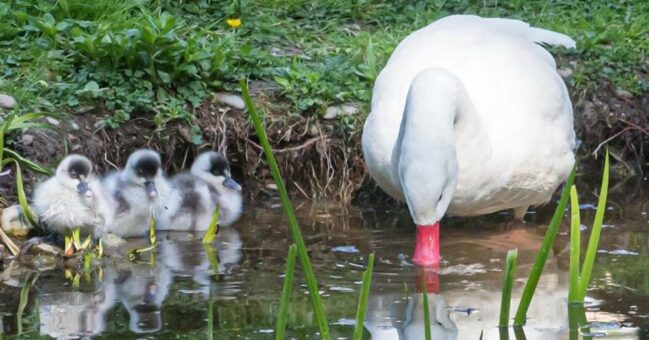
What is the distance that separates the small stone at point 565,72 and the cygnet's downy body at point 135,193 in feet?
8.89

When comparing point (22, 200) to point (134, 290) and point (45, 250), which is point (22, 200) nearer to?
point (45, 250)

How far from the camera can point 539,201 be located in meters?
7.05

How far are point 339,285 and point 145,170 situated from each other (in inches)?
62.5

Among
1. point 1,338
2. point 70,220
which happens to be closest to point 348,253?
point 70,220

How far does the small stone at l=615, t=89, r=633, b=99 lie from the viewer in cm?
834

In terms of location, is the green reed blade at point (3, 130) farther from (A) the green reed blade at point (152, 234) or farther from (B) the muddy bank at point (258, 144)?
(A) the green reed blade at point (152, 234)

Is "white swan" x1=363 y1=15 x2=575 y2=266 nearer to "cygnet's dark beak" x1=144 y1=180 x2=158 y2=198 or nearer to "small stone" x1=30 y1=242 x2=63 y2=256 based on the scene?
"cygnet's dark beak" x1=144 y1=180 x2=158 y2=198

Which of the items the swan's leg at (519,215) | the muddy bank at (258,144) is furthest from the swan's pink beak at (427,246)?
the muddy bank at (258,144)

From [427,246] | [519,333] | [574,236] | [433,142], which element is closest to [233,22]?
[427,246]

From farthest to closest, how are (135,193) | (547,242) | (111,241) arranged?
1. (135,193)
2. (111,241)
3. (547,242)

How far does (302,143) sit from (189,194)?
2.54ft

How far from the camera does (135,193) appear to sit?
719 cm

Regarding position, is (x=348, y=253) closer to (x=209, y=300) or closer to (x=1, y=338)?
(x=209, y=300)

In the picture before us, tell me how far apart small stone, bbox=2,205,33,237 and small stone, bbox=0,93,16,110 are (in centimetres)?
86
